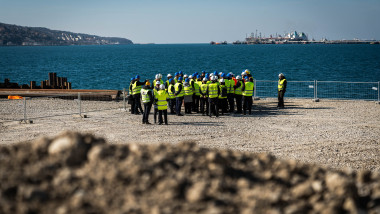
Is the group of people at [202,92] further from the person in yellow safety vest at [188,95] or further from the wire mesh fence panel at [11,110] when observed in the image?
the wire mesh fence panel at [11,110]

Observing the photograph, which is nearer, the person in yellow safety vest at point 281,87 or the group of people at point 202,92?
the group of people at point 202,92

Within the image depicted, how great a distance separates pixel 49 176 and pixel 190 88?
15.9m

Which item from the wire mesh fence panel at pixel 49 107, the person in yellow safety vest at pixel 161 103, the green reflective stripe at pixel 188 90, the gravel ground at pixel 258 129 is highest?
the green reflective stripe at pixel 188 90

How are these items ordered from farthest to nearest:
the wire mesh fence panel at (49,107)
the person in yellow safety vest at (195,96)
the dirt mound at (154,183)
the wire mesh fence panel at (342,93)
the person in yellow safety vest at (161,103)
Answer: the wire mesh fence panel at (342,93)
the person in yellow safety vest at (195,96)
the wire mesh fence panel at (49,107)
the person in yellow safety vest at (161,103)
the dirt mound at (154,183)

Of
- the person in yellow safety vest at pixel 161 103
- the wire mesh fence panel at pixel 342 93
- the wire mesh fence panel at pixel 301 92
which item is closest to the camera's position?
the person in yellow safety vest at pixel 161 103

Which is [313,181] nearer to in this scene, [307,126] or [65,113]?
[307,126]

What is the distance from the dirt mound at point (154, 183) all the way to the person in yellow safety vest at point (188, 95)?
14.6 metres

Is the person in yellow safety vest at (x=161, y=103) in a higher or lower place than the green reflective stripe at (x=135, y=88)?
lower

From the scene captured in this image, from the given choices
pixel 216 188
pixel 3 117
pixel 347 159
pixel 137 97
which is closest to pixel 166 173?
pixel 216 188

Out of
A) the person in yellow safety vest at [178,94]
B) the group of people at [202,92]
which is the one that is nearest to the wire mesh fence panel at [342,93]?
the group of people at [202,92]

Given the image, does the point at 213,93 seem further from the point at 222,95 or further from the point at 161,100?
the point at 161,100

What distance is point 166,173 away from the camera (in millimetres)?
5523

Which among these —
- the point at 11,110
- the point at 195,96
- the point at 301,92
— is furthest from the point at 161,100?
the point at 301,92

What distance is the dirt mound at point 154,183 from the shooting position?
16.6 feet
